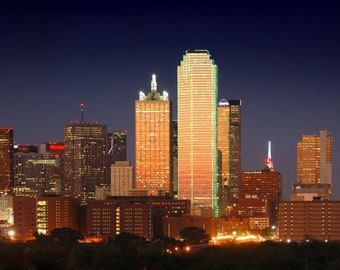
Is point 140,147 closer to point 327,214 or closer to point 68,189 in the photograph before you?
point 68,189

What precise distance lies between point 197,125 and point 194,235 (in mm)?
38401

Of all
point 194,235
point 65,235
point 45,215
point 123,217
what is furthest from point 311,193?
point 65,235

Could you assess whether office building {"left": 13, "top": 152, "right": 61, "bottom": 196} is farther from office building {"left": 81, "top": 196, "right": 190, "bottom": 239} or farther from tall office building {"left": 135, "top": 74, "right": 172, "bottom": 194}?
office building {"left": 81, "top": 196, "right": 190, "bottom": 239}

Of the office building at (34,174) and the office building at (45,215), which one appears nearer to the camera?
the office building at (45,215)

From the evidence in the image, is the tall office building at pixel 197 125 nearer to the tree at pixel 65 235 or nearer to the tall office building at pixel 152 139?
the tall office building at pixel 152 139

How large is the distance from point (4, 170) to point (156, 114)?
16951mm

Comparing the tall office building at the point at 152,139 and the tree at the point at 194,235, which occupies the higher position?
the tall office building at the point at 152,139

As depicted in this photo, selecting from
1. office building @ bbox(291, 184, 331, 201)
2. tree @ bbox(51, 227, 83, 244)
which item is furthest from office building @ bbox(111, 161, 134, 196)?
tree @ bbox(51, 227, 83, 244)

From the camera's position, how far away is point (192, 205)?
115 meters

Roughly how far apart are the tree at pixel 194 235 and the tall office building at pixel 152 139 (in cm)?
3470

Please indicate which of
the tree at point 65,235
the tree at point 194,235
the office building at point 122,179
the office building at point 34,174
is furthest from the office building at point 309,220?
the office building at point 34,174

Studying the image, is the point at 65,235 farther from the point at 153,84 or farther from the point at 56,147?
the point at 56,147

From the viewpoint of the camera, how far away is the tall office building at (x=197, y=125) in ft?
385

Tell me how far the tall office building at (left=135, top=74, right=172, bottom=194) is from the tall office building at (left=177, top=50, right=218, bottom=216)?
1.90 metres
